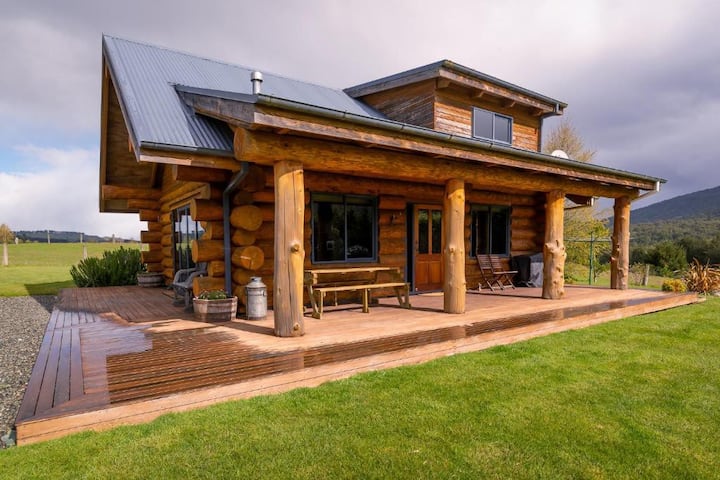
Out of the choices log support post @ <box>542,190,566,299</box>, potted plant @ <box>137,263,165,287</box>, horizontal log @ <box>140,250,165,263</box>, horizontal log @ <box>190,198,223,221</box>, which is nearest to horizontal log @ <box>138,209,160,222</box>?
horizontal log @ <box>140,250,165,263</box>

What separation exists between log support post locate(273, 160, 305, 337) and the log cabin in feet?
0.05

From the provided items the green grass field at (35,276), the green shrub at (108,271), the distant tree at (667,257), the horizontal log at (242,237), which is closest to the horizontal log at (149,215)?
the green shrub at (108,271)

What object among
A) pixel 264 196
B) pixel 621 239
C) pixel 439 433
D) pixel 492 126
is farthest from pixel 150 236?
pixel 621 239

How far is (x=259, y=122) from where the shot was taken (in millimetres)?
4285

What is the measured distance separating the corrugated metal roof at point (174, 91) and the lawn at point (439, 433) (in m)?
3.38

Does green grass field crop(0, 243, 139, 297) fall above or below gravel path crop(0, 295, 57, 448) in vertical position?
below

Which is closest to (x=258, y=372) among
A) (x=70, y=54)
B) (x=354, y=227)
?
(x=354, y=227)

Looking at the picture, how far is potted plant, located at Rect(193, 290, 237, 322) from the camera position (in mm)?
6020

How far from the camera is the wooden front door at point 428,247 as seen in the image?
9.42m

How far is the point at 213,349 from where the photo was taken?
450 cm

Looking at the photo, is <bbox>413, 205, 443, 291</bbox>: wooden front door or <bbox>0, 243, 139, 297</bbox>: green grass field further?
<bbox>0, 243, 139, 297</bbox>: green grass field

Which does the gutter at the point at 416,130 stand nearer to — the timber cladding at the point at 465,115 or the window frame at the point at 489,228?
the timber cladding at the point at 465,115

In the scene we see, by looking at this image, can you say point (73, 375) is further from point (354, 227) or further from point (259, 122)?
point (354, 227)

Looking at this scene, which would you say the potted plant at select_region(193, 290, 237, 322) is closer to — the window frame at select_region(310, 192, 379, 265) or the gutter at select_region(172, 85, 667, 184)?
the window frame at select_region(310, 192, 379, 265)
